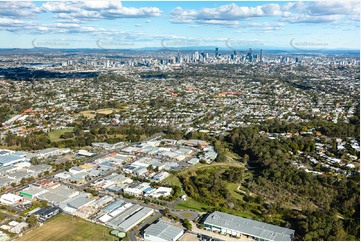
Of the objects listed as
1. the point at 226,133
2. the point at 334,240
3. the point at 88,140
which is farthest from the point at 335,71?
the point at 334,240

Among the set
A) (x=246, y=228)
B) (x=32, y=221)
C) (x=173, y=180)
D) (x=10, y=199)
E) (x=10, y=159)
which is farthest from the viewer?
(x=10, y=159)

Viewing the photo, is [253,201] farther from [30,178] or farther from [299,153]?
[30,178]

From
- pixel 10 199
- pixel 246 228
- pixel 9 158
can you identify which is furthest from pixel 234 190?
pixel 9 158

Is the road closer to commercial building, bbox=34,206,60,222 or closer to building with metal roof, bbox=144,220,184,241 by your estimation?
building with metal roof, bbox=144,220,184,241

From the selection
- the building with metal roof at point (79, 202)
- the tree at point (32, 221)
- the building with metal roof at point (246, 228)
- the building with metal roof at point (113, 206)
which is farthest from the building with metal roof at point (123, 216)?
the building with metal roof at point (246, 228)

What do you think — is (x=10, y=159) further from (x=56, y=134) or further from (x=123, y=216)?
(x=123, y=216)
